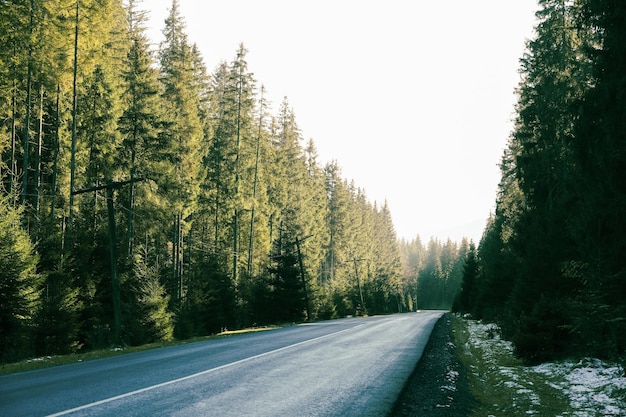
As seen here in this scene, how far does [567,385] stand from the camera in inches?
357

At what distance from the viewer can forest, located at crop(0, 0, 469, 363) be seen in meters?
20.0

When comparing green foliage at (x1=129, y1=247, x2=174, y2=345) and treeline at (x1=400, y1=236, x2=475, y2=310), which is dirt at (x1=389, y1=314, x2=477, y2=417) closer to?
green foliage at (x1=129, y1=247, x2=174, y2=345)

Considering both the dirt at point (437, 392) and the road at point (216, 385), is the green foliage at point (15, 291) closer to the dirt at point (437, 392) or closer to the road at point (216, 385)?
the road at point (216, 385)

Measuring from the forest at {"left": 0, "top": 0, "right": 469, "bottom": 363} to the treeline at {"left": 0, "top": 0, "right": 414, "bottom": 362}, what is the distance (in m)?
0.09

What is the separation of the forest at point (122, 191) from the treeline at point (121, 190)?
0.31 feet

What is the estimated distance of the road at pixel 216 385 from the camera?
22.2ft

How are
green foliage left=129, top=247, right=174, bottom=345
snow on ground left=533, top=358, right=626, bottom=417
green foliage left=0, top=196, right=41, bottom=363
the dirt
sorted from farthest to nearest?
green foliage left=129, top=247, right=174, bottom=345
green foliage left=0, top=196, right=41, bottom=363
the dirt
snow on ground left=533, top=358, right=626, bottom=417

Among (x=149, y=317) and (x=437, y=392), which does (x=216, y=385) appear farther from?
(x=149, y=317)

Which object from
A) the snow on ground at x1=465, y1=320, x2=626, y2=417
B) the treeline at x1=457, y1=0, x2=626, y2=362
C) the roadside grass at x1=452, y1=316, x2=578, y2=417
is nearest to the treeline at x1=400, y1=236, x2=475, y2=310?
the treeline at x1=457, y1=0, x2=626, y2=362

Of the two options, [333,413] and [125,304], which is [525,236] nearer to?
[333,413]

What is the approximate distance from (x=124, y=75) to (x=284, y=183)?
27212 mm

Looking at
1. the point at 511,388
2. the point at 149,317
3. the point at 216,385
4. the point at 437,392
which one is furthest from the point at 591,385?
the point at 149,317

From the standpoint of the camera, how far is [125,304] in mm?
24234

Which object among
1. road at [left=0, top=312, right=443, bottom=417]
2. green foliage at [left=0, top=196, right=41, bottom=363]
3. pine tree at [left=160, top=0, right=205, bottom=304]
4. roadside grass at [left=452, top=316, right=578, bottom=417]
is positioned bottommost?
roadside grass at [left=452, top=316, right=578, bottom=417]
